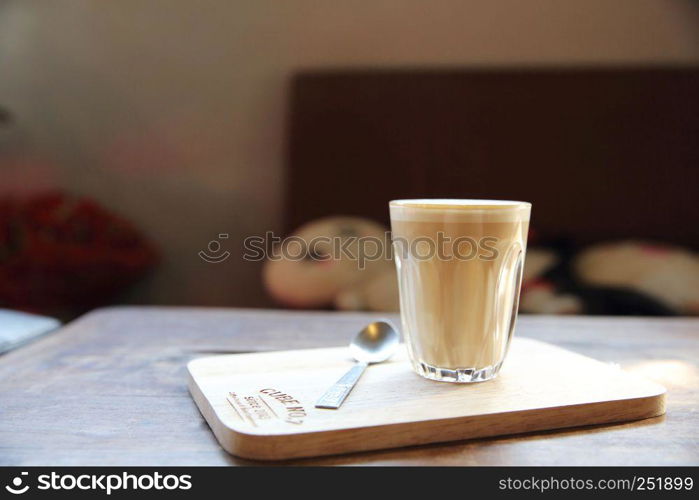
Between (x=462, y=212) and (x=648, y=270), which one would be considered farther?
(x=648, y=270)

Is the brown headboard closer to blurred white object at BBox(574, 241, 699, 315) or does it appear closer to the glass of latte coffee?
blurred white object at BBox(574, 241, 699, 315)

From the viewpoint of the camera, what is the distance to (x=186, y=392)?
0.58 meters

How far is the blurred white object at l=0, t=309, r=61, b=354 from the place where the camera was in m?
0.77

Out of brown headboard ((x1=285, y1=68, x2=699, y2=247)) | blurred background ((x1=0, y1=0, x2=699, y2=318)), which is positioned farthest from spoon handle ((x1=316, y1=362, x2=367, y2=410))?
brown headboard ((x1=285, y1=68, x2=699, y2=247))

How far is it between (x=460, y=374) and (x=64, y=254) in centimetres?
170

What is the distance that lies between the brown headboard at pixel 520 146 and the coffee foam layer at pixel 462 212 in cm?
156

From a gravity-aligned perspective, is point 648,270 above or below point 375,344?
below

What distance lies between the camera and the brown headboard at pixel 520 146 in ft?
6.91

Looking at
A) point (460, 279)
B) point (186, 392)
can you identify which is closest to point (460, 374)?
point (460, 279)

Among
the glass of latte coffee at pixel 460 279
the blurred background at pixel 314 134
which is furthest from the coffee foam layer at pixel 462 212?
A: the blurred background at pixel 314 134

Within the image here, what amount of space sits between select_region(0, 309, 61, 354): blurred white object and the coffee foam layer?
494mm

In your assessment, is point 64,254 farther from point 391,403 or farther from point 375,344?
point 391,403

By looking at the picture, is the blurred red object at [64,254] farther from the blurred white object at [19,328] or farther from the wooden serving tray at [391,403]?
the wooden serving tray at [391,403]
